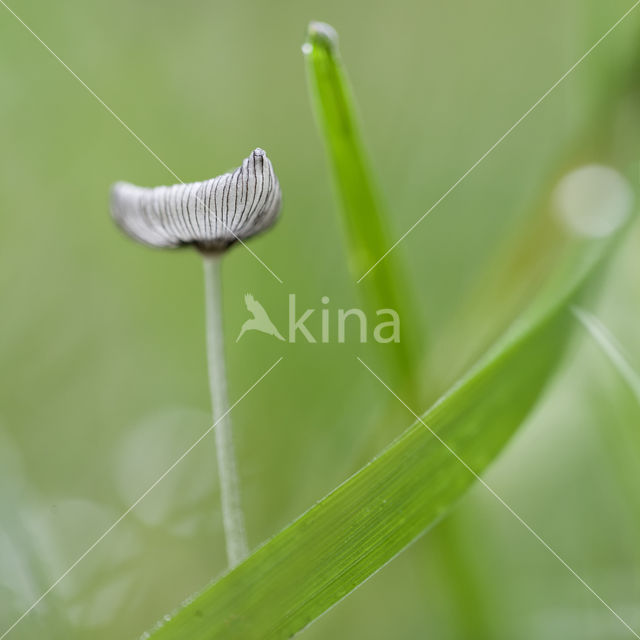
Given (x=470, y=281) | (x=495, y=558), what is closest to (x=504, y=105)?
(x=470, y=281)

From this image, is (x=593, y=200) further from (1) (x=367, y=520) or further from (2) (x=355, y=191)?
(1) (x=367, y=520)

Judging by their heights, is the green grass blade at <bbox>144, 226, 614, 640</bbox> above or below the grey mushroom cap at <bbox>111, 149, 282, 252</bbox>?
below

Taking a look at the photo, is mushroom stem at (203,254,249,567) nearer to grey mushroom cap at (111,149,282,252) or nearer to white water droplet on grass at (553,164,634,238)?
grey mushroom cap at (111,149,282,252)

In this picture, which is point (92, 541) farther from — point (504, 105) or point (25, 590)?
point (504, 105)

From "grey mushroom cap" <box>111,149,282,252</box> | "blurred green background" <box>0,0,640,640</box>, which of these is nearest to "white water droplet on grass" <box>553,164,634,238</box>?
"blurred green background" <box>0,0,640,640</box>

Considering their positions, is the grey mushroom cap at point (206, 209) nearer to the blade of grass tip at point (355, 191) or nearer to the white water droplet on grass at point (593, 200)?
the blade of grass tip at point (355, 191)

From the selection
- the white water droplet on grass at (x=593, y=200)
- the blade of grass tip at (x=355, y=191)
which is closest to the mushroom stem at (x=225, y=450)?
the blade of grass tip at (x=355, y=191)
